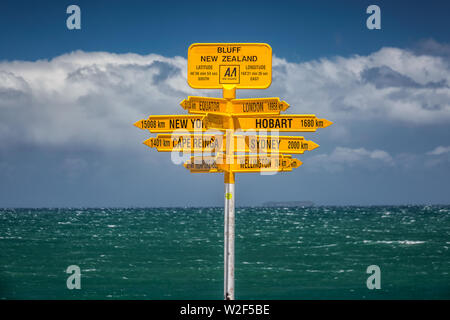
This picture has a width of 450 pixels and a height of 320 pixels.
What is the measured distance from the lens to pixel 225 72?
7.72 meters

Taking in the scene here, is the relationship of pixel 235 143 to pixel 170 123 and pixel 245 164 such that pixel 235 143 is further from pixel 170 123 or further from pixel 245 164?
pixel 170 123

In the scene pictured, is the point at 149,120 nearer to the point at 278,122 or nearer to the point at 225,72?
the point at 225,72

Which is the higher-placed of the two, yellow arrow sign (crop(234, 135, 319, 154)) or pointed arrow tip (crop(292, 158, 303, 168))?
yellow arrow sign (crop(234, 135, 319, 154))

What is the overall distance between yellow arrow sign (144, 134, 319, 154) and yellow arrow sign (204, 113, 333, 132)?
15 centimetres

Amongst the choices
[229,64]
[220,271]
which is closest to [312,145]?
[229,64]

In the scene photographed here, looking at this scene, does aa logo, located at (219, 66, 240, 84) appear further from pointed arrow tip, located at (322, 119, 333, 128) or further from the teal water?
the teal water

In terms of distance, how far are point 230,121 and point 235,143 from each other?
0.29 metres

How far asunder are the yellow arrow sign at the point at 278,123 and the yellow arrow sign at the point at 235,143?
155 mm

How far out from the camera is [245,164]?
25.3 ft

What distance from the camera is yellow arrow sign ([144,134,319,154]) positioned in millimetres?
7824

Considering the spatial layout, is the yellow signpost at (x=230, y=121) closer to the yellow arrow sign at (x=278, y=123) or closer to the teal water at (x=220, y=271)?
the yellow arrow sign at (x=278, y=123)

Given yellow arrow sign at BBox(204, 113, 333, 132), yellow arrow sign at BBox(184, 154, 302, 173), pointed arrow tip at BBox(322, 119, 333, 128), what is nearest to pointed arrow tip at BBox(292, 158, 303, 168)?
yellow arrow sign at BBox(184, 154, 302, 173)

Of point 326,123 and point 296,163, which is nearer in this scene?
point 326,123
